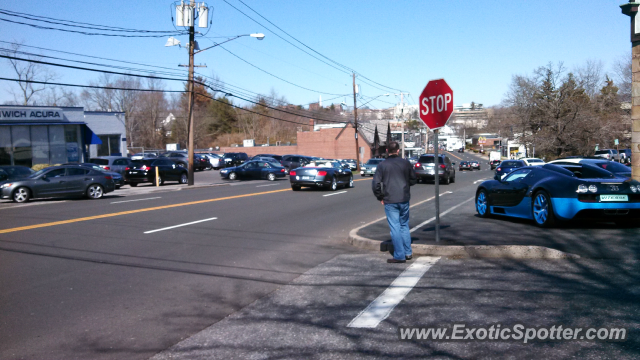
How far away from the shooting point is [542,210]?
10.4m

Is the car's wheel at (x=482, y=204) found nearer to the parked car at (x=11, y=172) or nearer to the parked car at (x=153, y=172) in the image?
the parked car at (x=11, y=172)

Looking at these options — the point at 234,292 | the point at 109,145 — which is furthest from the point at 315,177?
the point at 109,145

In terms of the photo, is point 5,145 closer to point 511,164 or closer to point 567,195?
point 511,164

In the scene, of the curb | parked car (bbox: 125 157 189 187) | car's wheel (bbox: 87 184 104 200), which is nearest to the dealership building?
parked car (bbox: 125 157 189 187)

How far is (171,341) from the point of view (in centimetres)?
504

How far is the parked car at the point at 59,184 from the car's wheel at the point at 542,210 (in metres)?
16.9

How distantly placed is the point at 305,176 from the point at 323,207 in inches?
259

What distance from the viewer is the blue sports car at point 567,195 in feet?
31.2

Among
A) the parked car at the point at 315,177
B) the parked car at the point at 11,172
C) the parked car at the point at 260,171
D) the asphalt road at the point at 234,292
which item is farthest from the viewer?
the parked car at the point at 260,171

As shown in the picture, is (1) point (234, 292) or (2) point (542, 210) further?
(2) point (542, 210)

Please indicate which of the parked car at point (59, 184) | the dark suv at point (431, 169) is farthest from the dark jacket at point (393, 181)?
the dark suv at point (431, 169)

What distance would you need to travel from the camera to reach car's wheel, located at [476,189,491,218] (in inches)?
484

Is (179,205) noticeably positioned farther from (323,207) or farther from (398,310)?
(398,310)

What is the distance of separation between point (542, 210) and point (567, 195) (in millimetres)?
705
